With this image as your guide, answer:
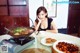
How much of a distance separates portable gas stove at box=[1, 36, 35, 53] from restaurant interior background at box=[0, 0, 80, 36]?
1.65 metres

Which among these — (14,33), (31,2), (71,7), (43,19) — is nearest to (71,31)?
(71,7)

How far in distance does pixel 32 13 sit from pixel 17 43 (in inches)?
114

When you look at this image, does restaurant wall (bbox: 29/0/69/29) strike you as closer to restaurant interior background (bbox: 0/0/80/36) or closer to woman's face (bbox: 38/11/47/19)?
restaurant interior background (bbox: 0/0/80/36)

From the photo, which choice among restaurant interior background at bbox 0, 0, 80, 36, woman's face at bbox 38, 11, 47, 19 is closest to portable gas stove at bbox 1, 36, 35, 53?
woman's face at bbox 38, 11, 47, 19

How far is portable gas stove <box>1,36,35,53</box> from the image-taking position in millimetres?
1321

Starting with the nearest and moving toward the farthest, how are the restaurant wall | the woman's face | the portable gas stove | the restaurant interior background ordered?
the portable gas stove < the woman's face < the restaurant interior background < the restaurant wall

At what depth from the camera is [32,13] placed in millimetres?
4234

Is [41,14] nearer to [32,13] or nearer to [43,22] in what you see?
[43,22]

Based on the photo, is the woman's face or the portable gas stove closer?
the portable gas stove

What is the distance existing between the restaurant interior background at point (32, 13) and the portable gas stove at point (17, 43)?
1.65m

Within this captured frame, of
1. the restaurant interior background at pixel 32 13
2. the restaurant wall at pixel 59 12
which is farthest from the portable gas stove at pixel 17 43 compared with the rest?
the restaurant wall at pixel 59 12

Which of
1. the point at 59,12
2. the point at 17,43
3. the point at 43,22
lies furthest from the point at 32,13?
the point at 17,43

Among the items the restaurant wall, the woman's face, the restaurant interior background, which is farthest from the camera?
the restaurant wall

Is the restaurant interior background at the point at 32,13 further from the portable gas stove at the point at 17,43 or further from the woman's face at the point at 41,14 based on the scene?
the portable gas stove at the point at 17,43
